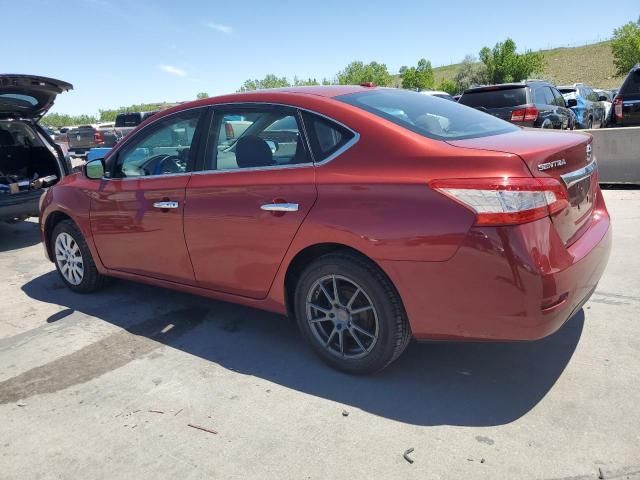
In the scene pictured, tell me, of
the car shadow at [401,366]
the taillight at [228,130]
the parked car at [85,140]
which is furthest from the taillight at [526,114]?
the parked car at [85,140]

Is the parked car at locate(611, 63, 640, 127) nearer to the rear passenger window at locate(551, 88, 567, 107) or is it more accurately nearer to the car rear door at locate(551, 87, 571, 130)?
the car rear door at locate(551, 87, 571, 130)

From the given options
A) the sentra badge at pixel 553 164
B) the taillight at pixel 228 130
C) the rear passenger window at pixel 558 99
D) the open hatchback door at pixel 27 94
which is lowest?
the rear passenger window at pixel 558 99

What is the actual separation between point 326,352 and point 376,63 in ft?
262

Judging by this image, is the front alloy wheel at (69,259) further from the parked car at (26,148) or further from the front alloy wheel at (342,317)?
the front alloy wheel at (342,317)

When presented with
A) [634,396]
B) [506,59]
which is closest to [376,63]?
[506,59]

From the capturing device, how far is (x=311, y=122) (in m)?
3.26

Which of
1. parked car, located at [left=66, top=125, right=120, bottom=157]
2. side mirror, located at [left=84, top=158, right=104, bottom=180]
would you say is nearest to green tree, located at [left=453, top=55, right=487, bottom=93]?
parked car, located at [left=66, top=125, right=120, bottom=157]

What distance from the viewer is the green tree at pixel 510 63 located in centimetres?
5566

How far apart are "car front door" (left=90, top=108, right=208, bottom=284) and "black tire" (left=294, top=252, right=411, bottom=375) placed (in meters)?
1.08

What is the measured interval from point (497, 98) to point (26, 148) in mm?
8963

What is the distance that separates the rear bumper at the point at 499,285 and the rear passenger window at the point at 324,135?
771 millimetres

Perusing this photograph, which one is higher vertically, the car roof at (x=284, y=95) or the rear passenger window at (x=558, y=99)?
the car roof at (x=284, y=95)

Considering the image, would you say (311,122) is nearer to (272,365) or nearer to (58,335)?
(272,365)

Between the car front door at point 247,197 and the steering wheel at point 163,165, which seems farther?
the steering wheel at point 163,165
